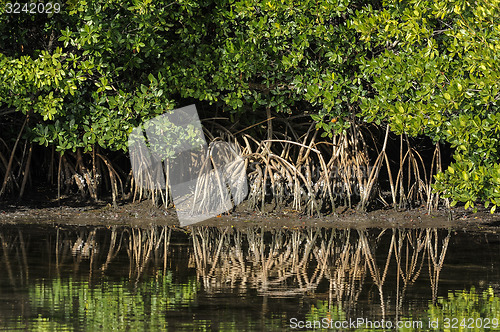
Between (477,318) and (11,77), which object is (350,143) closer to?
(11,77)

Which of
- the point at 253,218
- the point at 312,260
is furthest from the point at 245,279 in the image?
the point at 253,218

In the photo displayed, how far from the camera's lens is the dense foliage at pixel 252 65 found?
29.4 feet

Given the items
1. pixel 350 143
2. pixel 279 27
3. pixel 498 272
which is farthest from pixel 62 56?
pixel 498 272

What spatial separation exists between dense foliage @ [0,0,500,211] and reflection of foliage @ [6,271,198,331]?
3535mm

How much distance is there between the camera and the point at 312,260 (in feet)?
26.6

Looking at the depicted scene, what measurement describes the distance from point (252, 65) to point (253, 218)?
2.01 meters

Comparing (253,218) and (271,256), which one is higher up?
(253,218)

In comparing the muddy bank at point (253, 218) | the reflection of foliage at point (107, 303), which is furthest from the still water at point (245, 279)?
the muddy bank at point (253, 218)

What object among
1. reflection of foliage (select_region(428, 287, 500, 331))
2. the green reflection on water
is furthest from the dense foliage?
the green reflection on water

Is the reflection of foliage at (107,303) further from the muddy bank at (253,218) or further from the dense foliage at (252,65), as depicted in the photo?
the muddy bank at (253,218)

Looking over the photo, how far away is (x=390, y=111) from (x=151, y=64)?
11.8 ft

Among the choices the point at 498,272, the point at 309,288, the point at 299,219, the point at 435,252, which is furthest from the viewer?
the point at 299,219

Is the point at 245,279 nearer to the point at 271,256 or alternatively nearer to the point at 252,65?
the point at 271,256

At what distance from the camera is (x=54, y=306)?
19.4 ft
